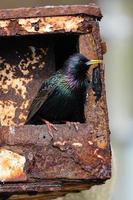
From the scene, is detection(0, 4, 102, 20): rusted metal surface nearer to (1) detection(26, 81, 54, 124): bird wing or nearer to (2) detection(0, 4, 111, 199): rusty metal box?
(2) detection(0, 4, 111, 199): rusty metal box

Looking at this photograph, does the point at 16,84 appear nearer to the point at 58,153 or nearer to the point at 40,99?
the point at 40,99

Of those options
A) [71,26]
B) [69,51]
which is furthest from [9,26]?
[69,51]

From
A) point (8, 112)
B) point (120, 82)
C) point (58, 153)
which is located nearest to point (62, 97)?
point (8, 112)

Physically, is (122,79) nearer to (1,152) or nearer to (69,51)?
(69,51)

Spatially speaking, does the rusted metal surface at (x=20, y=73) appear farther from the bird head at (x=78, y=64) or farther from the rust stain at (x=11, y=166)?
the rust stain at (x=11, y=166)

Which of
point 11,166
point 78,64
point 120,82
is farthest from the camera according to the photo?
point 120,82

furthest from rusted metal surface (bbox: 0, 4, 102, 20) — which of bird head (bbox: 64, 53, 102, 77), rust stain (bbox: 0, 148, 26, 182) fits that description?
Result: rust stain (bbox: 0, 148, 26, 182)

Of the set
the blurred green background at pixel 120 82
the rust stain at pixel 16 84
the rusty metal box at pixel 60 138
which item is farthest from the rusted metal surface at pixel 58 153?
the blurred green background at pixel 120 82
